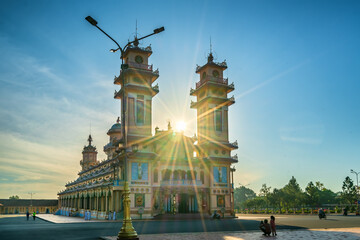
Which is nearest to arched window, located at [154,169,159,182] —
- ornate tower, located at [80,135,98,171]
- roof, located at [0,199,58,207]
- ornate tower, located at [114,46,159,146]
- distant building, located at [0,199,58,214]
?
ornate tower, located at [114,46,159,146]

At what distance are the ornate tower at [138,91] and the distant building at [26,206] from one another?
7246cm

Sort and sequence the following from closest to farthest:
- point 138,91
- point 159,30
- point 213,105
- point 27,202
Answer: point 159,30, point 138,91, point 213,105, point 27,202

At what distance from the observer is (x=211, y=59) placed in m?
65.7

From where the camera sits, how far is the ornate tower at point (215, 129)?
5848 centimetres

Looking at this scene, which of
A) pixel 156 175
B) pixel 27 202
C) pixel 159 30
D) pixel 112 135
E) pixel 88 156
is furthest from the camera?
pixel 27 202

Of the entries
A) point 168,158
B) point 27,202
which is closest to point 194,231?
point 168,158

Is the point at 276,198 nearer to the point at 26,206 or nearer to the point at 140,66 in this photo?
the point at 140,66

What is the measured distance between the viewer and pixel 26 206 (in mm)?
113562

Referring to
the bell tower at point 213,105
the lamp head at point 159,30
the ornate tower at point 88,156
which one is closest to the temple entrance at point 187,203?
the bell tower at point 213,105

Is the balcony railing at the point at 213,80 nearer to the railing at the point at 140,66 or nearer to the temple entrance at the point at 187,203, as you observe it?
the railing at the point at 140,66

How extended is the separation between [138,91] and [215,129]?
15.0m

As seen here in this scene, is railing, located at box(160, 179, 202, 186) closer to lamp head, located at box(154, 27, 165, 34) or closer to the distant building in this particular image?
lamp head, located at box(154, 27, 165, 34)

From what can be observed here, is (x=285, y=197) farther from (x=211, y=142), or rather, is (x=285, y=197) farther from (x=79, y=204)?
(x=79, y=204)

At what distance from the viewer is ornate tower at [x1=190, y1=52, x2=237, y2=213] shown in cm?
5848
